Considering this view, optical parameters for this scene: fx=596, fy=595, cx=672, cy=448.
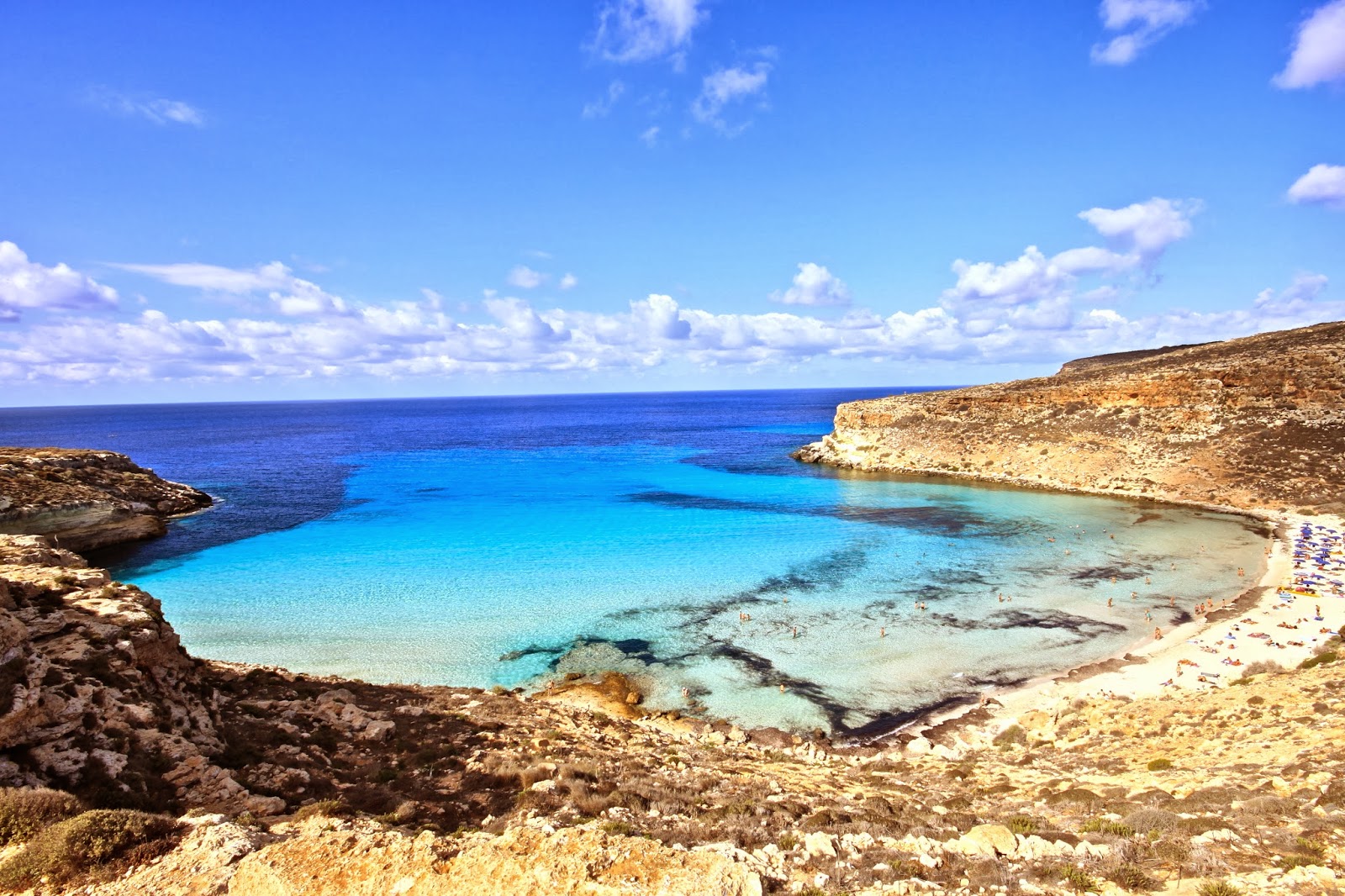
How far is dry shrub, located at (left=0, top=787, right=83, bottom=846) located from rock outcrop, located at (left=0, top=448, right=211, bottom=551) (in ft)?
127

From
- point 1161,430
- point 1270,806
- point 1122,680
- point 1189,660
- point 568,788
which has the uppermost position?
point 1161,430

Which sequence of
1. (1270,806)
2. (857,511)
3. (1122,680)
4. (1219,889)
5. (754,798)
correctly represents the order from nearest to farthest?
(1219,889) < (1270,806) < (754,798) < (1122,680) < (857,511)

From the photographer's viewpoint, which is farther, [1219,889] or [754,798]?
[754,798]

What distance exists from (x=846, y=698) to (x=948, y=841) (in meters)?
10.6

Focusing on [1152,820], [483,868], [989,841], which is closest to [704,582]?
[989,841]

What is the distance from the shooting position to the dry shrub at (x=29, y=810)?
7680 mm

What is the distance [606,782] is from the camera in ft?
41.0

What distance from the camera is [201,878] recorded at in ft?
24.1

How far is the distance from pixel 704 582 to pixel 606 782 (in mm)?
19462

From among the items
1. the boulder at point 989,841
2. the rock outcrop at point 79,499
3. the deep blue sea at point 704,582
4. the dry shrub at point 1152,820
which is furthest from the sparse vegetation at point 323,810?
the rock outcrop at point 79,499

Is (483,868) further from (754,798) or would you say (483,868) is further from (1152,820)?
(1152,820)

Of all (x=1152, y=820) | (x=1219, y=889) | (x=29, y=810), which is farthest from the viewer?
(x=1152, y=820)

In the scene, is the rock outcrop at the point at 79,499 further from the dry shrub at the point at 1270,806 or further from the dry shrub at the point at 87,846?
the dry shrub at the point at 1270,806

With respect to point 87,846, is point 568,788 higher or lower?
lower
